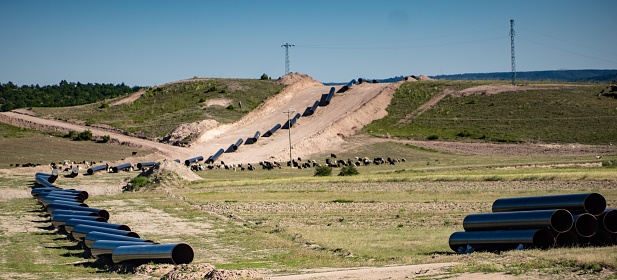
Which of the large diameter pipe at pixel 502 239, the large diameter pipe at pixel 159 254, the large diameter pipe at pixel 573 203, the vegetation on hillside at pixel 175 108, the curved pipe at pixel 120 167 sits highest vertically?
the vegetation on hillside at pixel 175 108

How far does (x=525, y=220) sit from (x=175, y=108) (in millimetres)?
104426

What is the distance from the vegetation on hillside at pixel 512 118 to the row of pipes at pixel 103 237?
6076 cm

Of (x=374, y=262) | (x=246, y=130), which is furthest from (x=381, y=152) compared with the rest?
(x=374, y=262)

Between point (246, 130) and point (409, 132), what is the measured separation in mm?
20794

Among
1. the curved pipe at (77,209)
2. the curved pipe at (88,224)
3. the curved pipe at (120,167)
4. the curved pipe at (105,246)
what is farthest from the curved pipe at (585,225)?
the curved pipe at (120,167)

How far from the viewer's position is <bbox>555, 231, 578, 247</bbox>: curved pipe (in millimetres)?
23422

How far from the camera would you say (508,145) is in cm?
9212

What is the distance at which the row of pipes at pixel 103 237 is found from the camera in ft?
80.9

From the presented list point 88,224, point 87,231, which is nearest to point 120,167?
point 88,224

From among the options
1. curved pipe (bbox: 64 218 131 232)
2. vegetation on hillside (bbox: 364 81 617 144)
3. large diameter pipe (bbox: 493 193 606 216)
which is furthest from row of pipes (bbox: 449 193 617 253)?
vegetation on hillside (bbox: 364 81 617 144)

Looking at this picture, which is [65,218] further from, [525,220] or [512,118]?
[512,118]

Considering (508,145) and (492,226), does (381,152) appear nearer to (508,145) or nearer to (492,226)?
(508,145)

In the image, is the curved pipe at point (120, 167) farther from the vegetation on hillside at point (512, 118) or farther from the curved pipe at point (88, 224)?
the curved pipe at point (88, 224)

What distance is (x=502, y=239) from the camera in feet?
79.3
